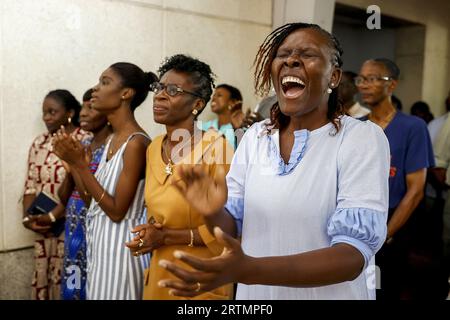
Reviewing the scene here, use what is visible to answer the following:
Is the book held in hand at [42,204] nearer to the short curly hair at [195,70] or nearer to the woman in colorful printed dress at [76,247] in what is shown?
the woman in colorful printed dress at [76,247]

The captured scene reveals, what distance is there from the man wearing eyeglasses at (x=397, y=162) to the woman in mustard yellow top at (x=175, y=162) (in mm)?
1198

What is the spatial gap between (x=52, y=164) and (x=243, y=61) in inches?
63.2

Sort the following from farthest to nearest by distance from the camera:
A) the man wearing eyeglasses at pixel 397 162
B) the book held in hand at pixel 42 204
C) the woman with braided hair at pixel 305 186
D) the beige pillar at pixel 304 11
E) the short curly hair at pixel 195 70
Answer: the beige pillar at pixel 304 11
the book held in hand at pixel 42 204
the man wearing eyeglasses at pixel 397 162
the short curly hair at pixel 195 70
the woman with braided hair at pixel 305 186

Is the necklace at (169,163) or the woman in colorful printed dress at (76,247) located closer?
the necklace at (169,163)

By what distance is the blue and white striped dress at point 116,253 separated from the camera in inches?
89.0

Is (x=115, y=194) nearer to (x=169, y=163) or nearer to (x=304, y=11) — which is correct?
(x=169, y=163)

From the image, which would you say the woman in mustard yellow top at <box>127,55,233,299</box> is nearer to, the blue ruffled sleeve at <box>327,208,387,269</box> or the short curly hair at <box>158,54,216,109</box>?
the short curly hair at <box>158,54,216,109</box>

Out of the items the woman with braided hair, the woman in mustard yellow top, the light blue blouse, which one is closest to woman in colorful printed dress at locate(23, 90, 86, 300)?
the woman in mustard yellow top

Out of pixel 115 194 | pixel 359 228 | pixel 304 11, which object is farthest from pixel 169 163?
pixel 304 11

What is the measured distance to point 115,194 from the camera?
222 cm

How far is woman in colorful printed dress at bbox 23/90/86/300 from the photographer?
3166mm

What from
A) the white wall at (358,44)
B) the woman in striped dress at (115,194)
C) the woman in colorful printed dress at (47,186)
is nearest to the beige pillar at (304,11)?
the woman in colorful printed dress at (47,186)

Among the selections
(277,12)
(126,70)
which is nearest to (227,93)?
(277,12)

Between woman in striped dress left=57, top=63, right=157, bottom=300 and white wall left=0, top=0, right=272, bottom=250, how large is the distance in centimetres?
87
